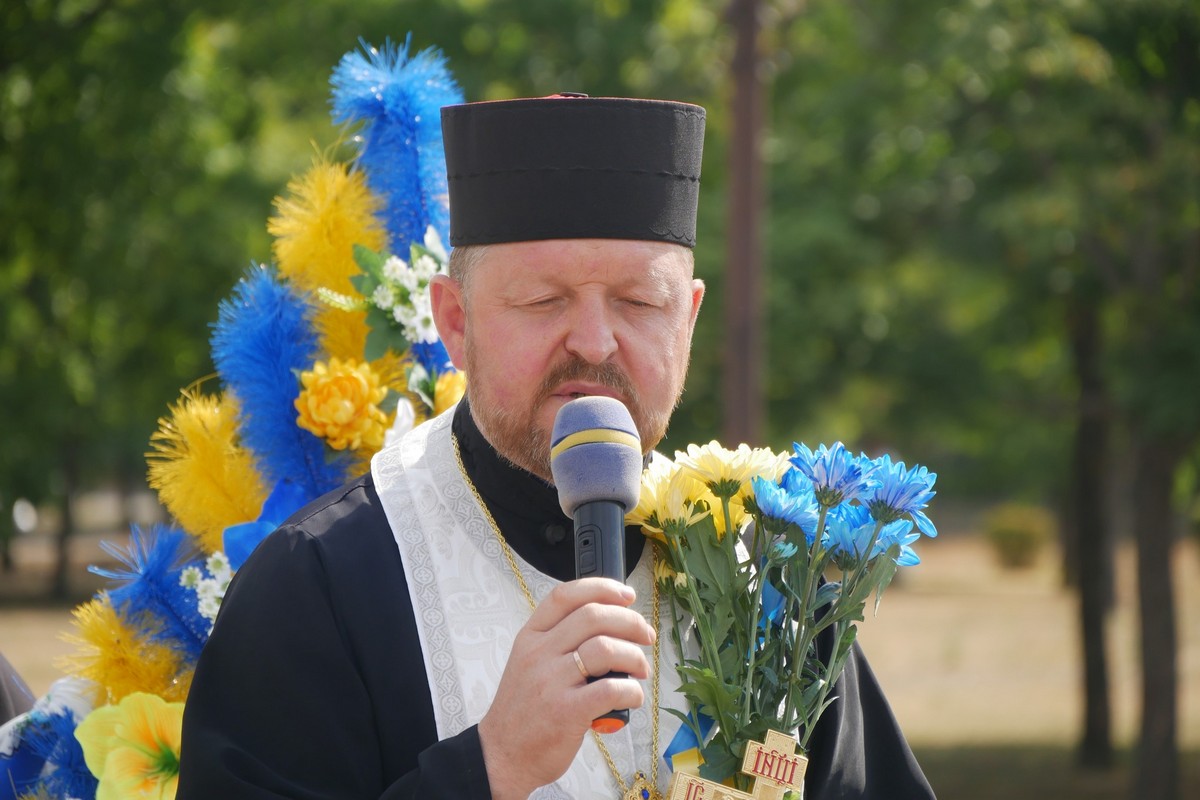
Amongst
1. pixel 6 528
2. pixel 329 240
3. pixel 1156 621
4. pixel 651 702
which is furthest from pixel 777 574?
pixel 1156 621

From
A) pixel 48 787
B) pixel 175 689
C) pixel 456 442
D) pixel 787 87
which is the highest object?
pixel 787 87

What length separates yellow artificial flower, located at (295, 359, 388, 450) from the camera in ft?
10.7

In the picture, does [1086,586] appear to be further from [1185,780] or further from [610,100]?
[610,100]

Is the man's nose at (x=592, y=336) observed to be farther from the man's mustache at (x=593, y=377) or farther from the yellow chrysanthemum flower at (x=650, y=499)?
the yellow chrysanthemum flower at (x=650, y=499)

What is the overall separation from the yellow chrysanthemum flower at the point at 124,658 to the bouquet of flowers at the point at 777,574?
144cm

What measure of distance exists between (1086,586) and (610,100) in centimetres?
1171

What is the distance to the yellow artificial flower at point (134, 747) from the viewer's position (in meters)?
3.07

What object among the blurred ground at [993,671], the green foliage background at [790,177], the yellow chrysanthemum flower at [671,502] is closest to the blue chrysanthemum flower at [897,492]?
the yellow chrysanthemum flower at [671,502]

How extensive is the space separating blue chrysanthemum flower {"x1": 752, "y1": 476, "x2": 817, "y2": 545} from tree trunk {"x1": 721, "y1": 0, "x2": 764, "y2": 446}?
6609mm

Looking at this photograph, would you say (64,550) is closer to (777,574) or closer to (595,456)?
(777,574)

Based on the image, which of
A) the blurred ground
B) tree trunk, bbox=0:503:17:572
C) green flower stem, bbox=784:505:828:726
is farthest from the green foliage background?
green flower stem, bbox=784:505:828:726

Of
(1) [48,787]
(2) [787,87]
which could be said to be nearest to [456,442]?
(1) [48,787]

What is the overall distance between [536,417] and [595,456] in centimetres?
40

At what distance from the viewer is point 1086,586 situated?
13062 mm
